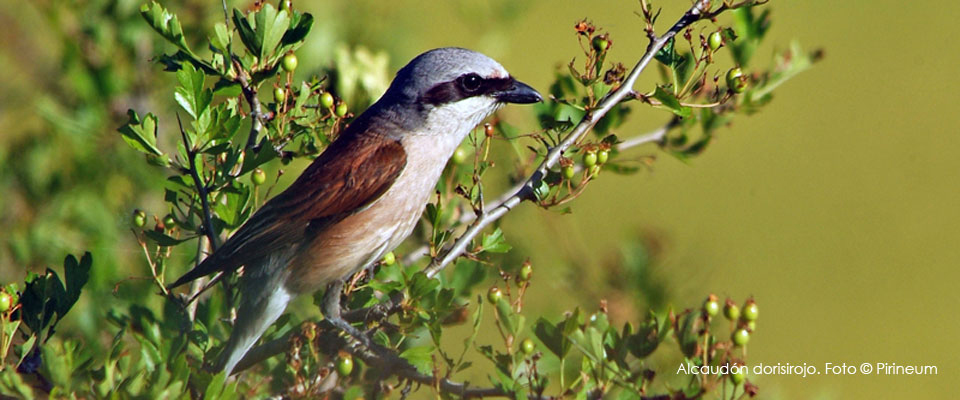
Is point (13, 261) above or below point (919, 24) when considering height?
below

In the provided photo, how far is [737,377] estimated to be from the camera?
1770 millimetres

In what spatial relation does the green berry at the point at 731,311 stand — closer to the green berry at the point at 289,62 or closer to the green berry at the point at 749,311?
the green berry at the point at 749,311

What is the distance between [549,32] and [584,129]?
8.56m

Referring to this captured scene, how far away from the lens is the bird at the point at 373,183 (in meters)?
2.58

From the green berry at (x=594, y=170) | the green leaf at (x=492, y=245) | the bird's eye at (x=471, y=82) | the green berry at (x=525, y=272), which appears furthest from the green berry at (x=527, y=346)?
the bird's eye at (x=471, y=82)

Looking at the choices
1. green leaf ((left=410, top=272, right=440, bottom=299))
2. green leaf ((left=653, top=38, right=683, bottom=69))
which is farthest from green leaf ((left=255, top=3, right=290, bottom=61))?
green leaf ((left=653, top=38, right=683, bottom=69))

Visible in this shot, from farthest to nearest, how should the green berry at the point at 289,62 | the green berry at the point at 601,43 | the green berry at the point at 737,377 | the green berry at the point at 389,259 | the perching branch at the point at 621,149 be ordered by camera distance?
the perching branch at the point at 621,149 → the green berry at the point at 389,259 → the green berry at the point at 289,62 → the green berry at the point at 601,43 → the green berry at the point at 737,377

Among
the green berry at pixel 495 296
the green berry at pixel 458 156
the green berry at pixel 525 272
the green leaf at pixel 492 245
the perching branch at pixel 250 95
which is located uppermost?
the green berry at pixel 458 156

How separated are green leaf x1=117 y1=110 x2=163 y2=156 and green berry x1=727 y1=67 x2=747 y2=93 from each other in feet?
3.91

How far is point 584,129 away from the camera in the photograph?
2098 millimetres

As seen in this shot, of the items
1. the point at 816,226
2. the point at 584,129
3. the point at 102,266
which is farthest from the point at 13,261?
the point at 816,226

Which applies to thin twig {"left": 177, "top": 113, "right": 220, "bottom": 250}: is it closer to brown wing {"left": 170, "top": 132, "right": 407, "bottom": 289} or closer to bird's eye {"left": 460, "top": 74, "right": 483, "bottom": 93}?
brown wing {"left": 170, "top": 132, "right": 407, "bottom": 289}

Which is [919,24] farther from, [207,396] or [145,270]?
[207,396]

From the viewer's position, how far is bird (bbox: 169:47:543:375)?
258 centimetres
